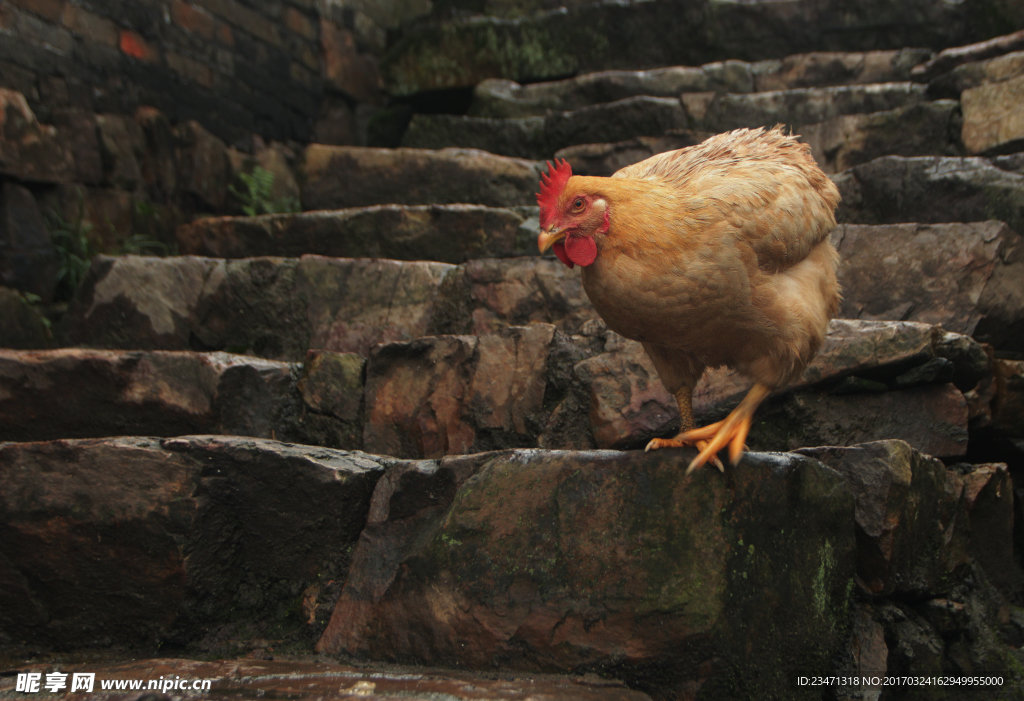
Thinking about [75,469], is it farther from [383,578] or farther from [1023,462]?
[1023,462]

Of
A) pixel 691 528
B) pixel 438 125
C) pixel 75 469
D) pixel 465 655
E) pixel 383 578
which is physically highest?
pixel 438 125

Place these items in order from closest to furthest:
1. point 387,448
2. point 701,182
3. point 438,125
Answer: point 701,182
point 387,448
point 438,125

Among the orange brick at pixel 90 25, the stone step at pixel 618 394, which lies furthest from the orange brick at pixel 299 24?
the stone step at pixel 618 394

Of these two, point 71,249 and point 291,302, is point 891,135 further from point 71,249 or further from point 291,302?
point 71,249

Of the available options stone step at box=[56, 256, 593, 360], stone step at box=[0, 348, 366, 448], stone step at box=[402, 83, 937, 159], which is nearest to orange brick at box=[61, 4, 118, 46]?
stone step at box=[56, 256, 593, 360]

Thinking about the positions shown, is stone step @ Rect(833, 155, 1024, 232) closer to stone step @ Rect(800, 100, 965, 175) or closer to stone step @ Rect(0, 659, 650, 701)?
stone step @ Rect(800, 100, 965, 175)

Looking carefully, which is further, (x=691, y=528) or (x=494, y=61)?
(x=494, y=61)

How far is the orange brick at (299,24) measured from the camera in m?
7.07

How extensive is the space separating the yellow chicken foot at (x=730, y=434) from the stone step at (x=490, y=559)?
6 centimetres

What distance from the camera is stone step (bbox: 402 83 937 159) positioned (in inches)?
202

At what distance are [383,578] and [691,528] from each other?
1051 millimetres

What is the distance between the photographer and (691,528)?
222 centimetres

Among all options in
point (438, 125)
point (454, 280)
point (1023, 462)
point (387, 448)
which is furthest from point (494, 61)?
point (1023, 462)

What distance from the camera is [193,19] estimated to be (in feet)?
20.2
